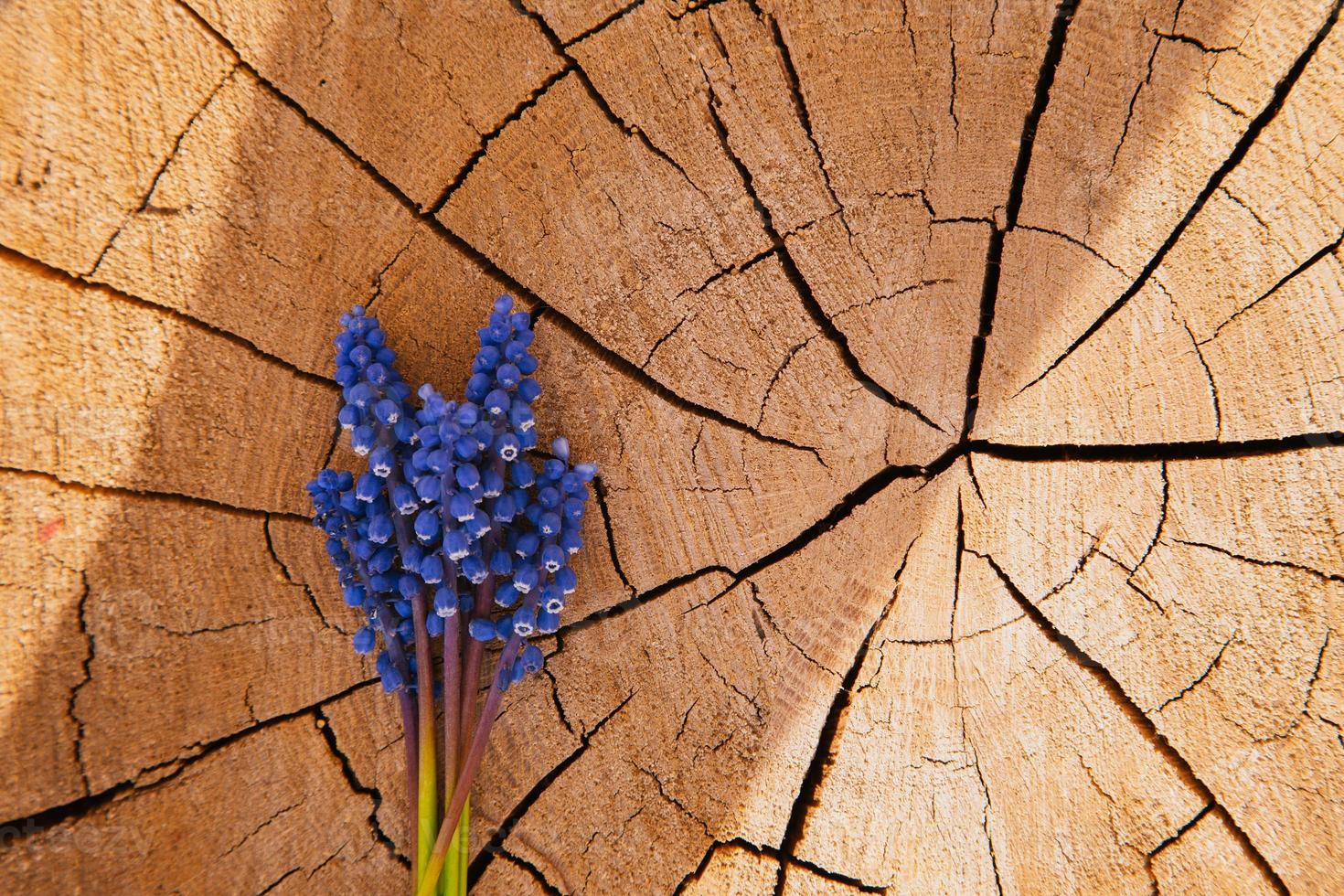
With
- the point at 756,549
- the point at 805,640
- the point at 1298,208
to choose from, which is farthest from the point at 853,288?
the point at 1298,208

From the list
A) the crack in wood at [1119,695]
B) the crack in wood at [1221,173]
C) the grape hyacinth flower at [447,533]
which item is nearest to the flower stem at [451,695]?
the grape hyacinth flower at [447,533]

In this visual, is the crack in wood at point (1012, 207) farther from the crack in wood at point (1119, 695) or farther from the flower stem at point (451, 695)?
the flower stem at point (451, 695)

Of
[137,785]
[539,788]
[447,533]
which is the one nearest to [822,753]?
[539,788]

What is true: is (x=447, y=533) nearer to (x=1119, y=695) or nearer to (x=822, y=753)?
(x=822, y=753)

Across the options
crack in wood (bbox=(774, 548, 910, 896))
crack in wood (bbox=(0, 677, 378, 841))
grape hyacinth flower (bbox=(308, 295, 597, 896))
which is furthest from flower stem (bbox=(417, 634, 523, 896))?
crack in wood (bbox=(774, 548, 910, 896))

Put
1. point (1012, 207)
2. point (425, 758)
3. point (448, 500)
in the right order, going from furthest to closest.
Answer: point (1012, 207)
point (425, 758)
point (448, 500)

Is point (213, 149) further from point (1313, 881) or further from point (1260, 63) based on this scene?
point (1313, 881)

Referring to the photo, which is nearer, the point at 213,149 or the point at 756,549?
the point at 213,149
